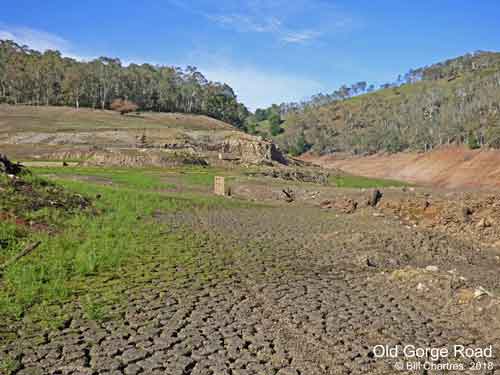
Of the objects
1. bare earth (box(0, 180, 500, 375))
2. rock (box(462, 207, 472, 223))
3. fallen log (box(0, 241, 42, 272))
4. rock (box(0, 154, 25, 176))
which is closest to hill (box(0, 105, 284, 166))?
rock (box(0, 154, 25, 176))

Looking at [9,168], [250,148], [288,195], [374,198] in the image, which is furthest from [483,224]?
[250,148]

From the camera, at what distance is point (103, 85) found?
288 feet

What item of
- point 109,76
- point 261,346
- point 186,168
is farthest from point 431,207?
point 109,76

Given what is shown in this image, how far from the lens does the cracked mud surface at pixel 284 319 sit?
4.81 meters

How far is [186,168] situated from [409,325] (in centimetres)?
3902

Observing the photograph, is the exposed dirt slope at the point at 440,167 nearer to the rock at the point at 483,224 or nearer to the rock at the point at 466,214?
the rock at the point at 466,214

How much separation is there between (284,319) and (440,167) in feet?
209

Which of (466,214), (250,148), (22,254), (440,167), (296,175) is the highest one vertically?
(250,148)

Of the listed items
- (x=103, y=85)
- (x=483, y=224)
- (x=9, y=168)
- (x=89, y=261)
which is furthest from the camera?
(x=103, y=85)

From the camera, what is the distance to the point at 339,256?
994cm

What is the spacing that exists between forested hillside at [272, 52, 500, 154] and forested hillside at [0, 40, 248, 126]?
21573mm

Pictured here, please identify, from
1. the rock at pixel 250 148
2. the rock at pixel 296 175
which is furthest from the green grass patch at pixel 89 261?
the rock at pixel 250 148

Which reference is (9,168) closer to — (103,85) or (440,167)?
(440,167)

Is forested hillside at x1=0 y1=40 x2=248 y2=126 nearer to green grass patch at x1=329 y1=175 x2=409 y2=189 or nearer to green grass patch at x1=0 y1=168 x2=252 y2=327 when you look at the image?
green grass patch at x1=329 y1=175 x2=409 y2=189
